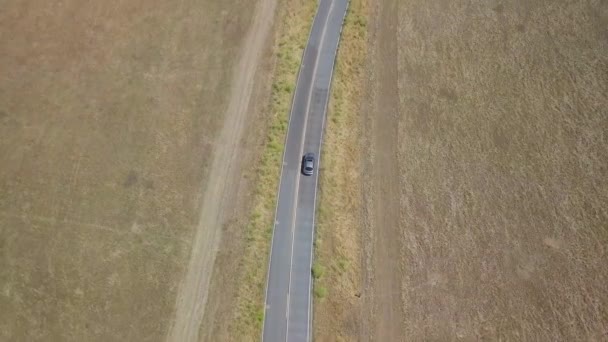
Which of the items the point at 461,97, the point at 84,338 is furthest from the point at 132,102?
the point at 461,97

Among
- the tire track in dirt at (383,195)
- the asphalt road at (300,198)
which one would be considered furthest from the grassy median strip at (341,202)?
the tire track in dirt at (383,195)

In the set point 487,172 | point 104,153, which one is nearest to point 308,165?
point 487,172

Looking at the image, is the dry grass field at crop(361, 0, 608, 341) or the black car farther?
the black car

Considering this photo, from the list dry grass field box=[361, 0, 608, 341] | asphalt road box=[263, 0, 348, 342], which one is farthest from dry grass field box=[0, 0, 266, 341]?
dry grass field box=[361, 0, 608, 341]

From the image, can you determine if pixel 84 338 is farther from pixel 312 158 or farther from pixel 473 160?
pixel 473 160

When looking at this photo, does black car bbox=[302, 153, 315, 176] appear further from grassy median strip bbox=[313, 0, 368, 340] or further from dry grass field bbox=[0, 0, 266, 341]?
dry grass field bbox=[0, 0, 266, 341]

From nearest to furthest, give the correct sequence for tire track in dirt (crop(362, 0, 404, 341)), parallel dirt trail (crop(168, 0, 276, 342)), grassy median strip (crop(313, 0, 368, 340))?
parallel dirt trail (crop(168, 0, 276, 342)) → tire track in dirt (crop(362, 0, 404, 341)) → grassy median strip (crop(313, 0, 368, 340))

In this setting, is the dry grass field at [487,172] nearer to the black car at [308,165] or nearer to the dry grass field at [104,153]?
the black car at [308,165]
